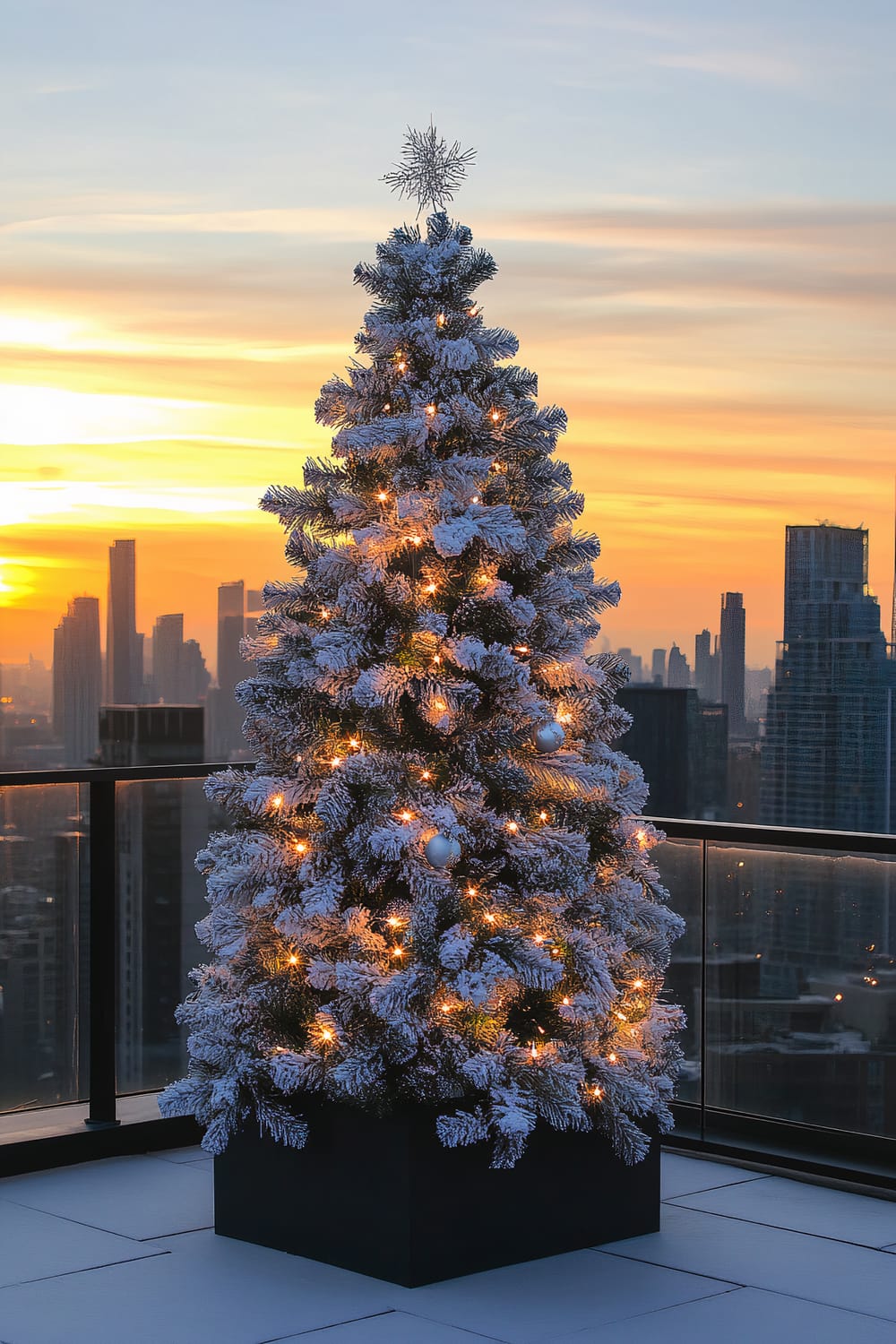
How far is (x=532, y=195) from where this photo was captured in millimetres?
7645

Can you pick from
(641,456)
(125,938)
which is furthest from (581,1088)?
(641,456)

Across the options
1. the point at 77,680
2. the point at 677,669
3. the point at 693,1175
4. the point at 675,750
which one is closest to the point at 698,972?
the point at 693,1175

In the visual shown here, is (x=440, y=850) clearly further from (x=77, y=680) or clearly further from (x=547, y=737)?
(x=77, y=680)

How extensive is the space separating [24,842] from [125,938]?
1.66ft

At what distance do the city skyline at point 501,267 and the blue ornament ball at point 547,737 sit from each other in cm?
47

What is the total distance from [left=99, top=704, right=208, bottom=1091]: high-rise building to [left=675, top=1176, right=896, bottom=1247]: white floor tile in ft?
6.24

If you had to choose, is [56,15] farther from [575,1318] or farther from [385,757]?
[575,1318]

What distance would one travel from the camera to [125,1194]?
13.8 feet

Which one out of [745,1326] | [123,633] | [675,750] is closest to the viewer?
[745,1326]

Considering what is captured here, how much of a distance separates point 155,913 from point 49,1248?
1.49m

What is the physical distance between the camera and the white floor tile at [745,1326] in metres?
3.14

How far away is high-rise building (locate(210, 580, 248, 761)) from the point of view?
3.92 metres

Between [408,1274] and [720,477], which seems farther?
[720,477]

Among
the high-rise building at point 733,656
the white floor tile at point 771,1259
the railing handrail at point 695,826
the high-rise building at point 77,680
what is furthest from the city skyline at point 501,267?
the white floor tile at point 771,1259
